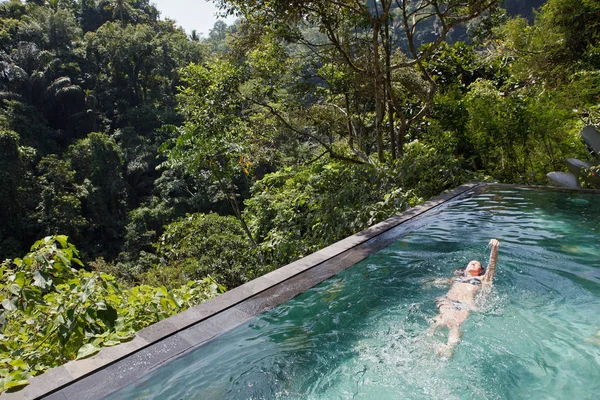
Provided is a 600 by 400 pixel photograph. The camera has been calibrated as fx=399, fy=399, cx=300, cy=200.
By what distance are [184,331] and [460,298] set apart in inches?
77.3

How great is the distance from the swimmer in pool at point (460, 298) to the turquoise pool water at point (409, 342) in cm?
6

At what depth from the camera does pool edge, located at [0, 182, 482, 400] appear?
1972 millimetres

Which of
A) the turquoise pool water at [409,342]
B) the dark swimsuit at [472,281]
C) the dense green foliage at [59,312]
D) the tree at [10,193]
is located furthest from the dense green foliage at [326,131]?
the tree at [10,193]

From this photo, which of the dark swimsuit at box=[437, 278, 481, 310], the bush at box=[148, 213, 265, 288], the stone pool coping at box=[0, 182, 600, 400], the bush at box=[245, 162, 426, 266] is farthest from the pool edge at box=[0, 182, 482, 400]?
the bush at box=[148, 213, 265, 288]

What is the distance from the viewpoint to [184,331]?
2492mm

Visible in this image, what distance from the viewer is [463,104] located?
27.0 ft

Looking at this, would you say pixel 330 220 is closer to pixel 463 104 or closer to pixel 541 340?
pixel 541 340

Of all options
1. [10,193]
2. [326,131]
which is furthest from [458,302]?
[10,193]

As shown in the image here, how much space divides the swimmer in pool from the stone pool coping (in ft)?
2.99

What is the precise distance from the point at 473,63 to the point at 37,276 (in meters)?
10.5

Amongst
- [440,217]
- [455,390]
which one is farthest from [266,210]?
[455,390]

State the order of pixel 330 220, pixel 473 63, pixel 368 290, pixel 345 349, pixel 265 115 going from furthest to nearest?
1. pixel 473 63
2. pixel 265 115
3. pixel 330 220
4. pixel 368 290
5. pixel 345 349

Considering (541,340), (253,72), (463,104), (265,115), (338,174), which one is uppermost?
(253,72)

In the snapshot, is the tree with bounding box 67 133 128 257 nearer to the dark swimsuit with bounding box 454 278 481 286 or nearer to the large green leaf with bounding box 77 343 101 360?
the large green leaf with bounding box 77 343 101 360
